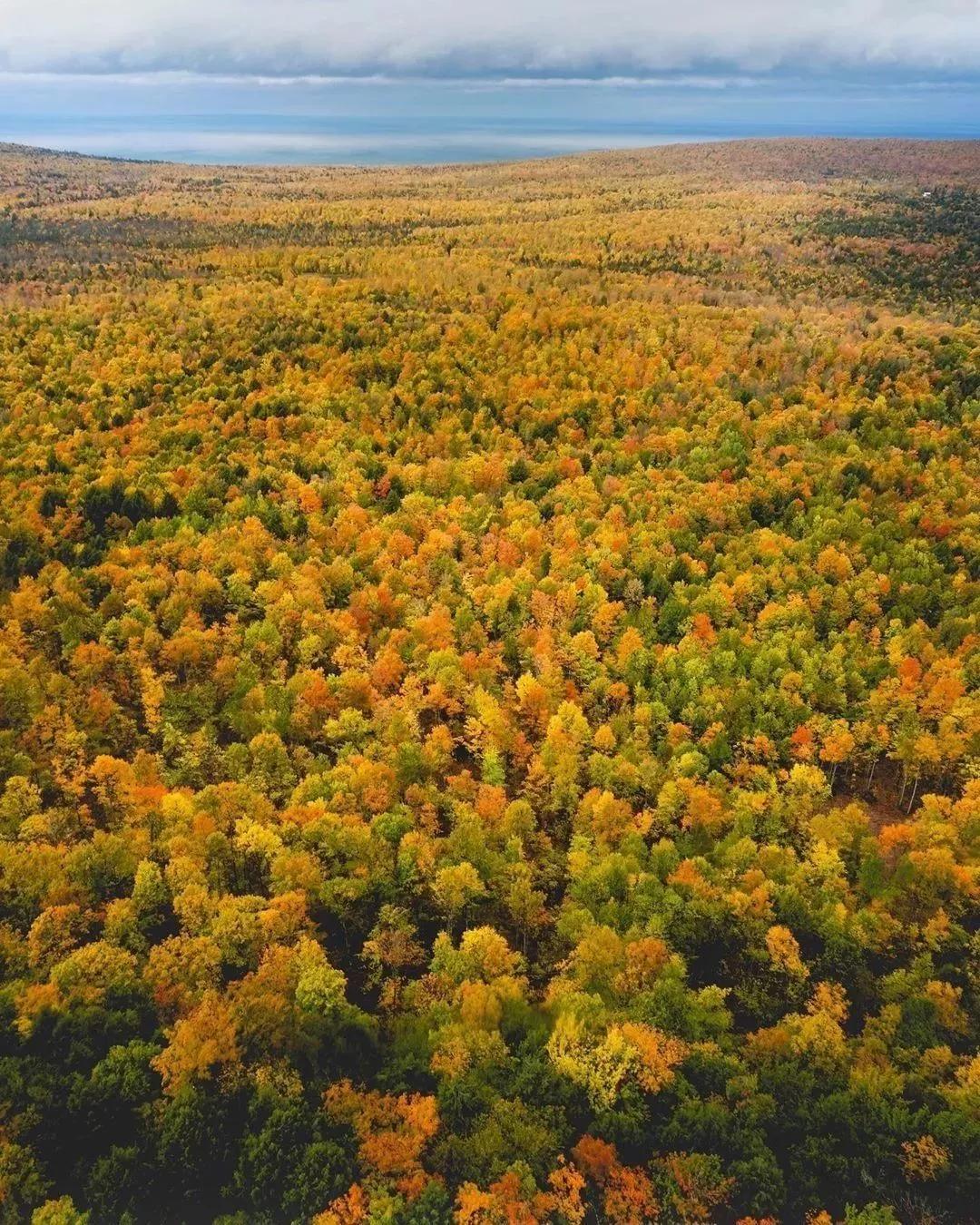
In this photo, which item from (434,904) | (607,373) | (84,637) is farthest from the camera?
Result: (607,373)

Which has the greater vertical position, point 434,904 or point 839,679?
point 839,679

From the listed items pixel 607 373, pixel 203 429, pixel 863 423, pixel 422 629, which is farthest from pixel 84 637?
pixel 863 423

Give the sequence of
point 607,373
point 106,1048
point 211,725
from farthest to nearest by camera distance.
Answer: point 607,373
point 211,725
point 106,1048

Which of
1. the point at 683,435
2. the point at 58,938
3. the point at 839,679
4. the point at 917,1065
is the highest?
the point at 683,435

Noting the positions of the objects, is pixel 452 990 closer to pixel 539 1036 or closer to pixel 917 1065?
pixel 539 1036

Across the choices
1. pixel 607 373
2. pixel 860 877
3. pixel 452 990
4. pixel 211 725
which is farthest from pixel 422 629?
pixel 607 373

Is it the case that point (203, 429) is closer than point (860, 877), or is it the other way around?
point (860, 877)

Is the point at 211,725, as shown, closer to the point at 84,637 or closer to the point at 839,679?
the point at 84,637
